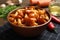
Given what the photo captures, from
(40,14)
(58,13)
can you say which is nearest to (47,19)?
(40,14)

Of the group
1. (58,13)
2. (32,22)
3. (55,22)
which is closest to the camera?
(32,22)

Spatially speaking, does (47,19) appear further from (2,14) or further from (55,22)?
(2,14)

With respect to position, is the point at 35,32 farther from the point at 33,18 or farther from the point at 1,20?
the point at 1,20

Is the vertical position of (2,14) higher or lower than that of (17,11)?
lower

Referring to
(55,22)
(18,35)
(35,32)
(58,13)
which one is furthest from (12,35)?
(58,13)

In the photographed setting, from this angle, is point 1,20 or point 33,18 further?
point 1,20

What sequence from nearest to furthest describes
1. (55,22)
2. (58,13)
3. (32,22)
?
(32,22), (55,22), (58,13)

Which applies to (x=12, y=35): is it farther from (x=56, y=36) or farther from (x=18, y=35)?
(x=56, y=36)

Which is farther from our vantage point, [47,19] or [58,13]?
[58,13]

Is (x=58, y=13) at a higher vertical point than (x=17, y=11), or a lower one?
lower
